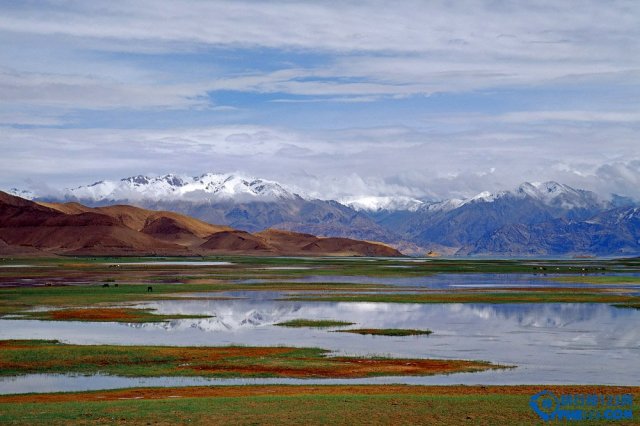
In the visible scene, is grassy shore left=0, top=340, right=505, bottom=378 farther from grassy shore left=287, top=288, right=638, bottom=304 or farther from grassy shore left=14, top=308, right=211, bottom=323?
grassy shore left=287, top=288, right=638, bottom=304

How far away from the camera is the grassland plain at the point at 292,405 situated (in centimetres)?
2894

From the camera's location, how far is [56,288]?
96.8 meters

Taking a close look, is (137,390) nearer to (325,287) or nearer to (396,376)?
(396,376)

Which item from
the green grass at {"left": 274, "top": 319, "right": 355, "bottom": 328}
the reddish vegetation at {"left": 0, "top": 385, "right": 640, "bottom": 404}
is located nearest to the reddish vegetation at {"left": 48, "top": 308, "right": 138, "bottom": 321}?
the green grass at {"left": 274, "top": 319, "right": 355, "bottom": 328}

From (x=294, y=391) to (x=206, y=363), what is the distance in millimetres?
9403

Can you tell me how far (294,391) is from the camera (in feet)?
117

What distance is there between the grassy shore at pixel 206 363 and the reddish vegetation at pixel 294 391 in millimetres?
4019

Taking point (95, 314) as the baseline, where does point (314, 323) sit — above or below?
below

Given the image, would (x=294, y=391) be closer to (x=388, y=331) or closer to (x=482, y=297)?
(x=388, y=331)

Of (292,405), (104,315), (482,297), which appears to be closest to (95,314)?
(104,315)

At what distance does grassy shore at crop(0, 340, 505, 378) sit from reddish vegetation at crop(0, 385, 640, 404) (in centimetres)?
402

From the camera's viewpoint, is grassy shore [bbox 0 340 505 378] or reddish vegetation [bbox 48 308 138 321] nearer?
grassy shore [bbox 0 340 505 378]

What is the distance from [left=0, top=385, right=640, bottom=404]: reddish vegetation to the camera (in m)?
34.3

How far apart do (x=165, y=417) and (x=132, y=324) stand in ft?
114
